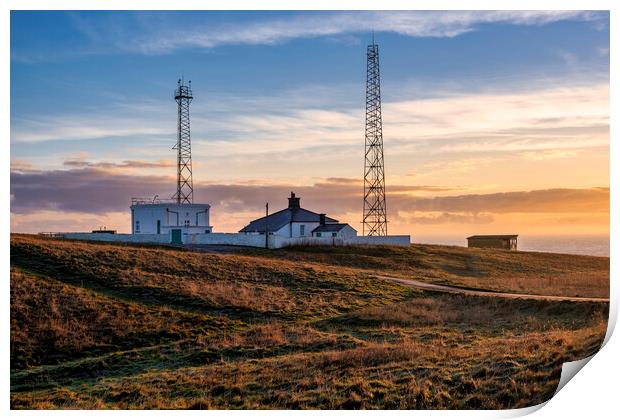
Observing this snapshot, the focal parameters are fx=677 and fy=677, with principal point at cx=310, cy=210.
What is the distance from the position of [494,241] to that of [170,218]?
32.7 metres

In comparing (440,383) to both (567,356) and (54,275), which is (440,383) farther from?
(54,275)

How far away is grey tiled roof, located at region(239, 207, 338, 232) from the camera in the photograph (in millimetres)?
56344

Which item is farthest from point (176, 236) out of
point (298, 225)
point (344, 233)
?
point (344, 233)

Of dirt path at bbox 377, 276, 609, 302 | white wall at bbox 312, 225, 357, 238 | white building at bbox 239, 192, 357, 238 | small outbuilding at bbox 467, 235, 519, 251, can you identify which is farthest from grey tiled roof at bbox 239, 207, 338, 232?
dirt path at bbox 377, 276, 609, 302

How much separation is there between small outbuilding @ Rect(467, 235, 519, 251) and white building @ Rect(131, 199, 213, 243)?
95.7 feet

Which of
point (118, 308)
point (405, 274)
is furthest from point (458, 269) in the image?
point (118, 308)

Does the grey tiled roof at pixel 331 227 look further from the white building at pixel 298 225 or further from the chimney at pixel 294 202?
the chimney at pixel 294 202

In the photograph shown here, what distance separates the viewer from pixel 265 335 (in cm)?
2250

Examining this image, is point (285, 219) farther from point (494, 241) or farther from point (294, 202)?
point (494, 241)

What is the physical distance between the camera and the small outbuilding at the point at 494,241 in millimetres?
65438

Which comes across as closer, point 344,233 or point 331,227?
point 344,233

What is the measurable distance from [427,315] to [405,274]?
50.2ft

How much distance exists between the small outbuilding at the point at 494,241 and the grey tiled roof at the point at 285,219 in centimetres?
1801
